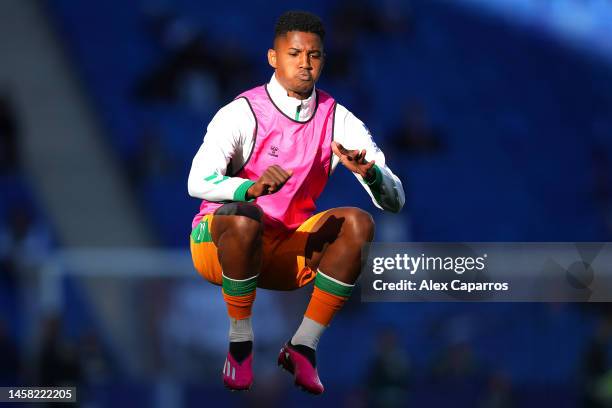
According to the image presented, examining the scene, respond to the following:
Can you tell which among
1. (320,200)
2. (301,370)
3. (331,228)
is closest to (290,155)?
(331,228)

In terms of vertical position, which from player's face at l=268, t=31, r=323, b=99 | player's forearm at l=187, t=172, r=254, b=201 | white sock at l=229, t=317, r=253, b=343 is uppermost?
player's face at l=268, t=31, r=323, b=99

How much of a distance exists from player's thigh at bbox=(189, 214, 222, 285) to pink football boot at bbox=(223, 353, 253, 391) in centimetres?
43

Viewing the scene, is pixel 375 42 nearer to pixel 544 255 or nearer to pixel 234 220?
pixel 544 255

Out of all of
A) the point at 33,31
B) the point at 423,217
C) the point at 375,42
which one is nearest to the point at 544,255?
the point at 423,217

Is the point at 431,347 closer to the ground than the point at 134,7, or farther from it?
closer to the ground

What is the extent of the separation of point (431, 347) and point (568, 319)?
4.87 feet

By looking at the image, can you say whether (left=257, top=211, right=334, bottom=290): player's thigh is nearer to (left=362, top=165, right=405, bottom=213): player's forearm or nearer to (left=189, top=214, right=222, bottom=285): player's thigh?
(left=189, top=214, right=222, bottom=285): player's thigh

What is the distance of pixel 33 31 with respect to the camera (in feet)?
56.7

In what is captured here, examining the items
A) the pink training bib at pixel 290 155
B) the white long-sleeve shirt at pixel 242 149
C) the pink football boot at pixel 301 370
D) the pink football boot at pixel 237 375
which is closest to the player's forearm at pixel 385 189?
the white long-sleeve shirt at pixel 242 149

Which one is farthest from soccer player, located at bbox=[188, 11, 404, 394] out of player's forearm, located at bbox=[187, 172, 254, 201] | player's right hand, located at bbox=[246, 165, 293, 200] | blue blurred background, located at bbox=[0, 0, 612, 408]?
blue blurred background, located at bbox=[0, 0, 612, 408]

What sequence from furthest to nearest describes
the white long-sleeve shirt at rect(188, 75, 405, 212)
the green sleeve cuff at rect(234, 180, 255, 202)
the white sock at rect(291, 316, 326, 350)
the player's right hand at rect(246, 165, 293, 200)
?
1. the white sock at rect(291, 316, 326, 350)
2. the white long-sleeve shirt at rect(188, 75, 405, 212)
3. the green sleeve cuff at rect(234, 180, 255, 202)
4. the player's right hand at rect(246, 165, 293, 200)

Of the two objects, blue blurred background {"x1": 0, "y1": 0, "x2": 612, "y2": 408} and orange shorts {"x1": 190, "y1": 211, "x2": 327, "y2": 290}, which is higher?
blue blurred background {"x1": 0, "y1": 0, "x2": 612, "y2": 408}

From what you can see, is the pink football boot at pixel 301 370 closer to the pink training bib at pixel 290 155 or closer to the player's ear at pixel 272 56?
the pink training bib at pixel 290 155

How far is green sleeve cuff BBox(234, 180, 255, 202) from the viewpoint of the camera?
531 centimetres
